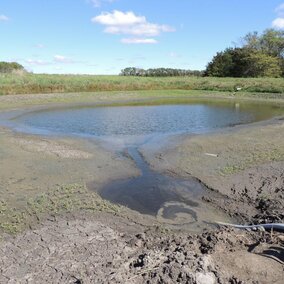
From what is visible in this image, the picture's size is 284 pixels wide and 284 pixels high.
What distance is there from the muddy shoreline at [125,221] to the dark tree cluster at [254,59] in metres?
47.4

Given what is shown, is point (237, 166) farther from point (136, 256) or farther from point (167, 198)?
point (136, 256)

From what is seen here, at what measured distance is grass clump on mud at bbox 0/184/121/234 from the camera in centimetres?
733

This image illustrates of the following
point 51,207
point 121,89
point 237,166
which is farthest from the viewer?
point 121,89

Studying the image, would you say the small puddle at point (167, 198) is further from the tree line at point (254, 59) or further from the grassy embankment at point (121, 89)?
the tree line at point (254, 59)

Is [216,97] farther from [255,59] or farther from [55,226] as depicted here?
[55,226]

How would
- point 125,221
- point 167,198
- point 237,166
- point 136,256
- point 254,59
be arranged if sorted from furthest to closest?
point 254,59, point 237,166, point 167,198, point 125,221, point 136,256

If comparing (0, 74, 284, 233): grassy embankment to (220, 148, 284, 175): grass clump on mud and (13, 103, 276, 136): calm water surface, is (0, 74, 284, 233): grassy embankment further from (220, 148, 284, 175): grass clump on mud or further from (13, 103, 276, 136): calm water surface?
(220, 148, 284, 175): grass clump on mud

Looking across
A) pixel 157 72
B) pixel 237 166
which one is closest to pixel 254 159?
pixel 237 166

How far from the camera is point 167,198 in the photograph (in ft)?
29.5

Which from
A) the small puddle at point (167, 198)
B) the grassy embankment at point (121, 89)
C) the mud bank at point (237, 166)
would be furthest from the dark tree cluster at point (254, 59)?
the small puddle at point (167, 198)

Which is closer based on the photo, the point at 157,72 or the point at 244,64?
the point at 244,64

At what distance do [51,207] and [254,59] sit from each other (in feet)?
183

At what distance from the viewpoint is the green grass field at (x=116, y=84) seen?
1538 inches

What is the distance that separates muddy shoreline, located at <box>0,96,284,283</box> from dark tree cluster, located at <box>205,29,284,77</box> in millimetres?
47381
